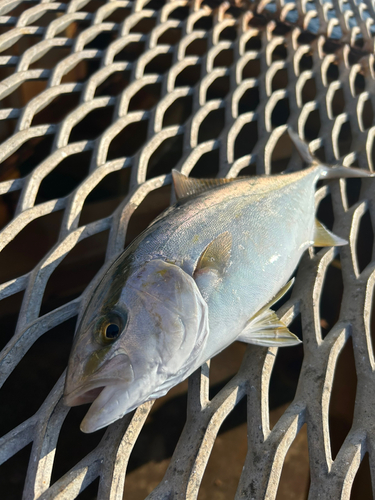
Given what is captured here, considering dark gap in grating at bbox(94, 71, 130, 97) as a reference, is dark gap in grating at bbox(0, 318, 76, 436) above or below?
below

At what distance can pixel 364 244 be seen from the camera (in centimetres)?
226

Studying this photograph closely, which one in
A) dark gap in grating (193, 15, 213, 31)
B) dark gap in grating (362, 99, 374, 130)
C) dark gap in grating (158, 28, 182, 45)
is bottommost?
dark gap in grating (362, 99, 374, 130)

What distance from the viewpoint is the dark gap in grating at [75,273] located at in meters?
1.71

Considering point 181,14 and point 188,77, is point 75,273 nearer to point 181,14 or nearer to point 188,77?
point 188,77

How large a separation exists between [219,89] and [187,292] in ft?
6.42

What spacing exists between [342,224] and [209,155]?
1.14 m

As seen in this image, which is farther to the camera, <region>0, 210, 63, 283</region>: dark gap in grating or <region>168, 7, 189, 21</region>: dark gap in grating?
<region>168, 7, 189, 21</region>: dark gap in grating

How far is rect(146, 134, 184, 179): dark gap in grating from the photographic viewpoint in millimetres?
2232

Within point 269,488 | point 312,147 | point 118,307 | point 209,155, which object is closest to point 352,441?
point 269,488

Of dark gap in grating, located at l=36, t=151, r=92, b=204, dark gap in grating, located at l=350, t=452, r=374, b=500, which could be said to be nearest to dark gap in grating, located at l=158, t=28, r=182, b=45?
dark gap in grating, located at l=36, t=151, r=92, b=204

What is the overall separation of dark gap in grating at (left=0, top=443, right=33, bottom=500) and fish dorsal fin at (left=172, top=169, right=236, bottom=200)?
1.22 meters

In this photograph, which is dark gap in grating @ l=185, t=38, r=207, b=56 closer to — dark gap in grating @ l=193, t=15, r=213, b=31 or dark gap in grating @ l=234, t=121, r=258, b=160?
dark gap in grating @ l=193, t=15, r=213, b=31

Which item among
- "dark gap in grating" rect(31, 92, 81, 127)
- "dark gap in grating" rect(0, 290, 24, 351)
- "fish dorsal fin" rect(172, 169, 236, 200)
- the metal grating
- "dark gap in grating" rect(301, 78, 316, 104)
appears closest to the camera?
the metal grating

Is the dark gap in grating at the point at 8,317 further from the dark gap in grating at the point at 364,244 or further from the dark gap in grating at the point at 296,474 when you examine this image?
the dark gap in grating at the point at 364,244
